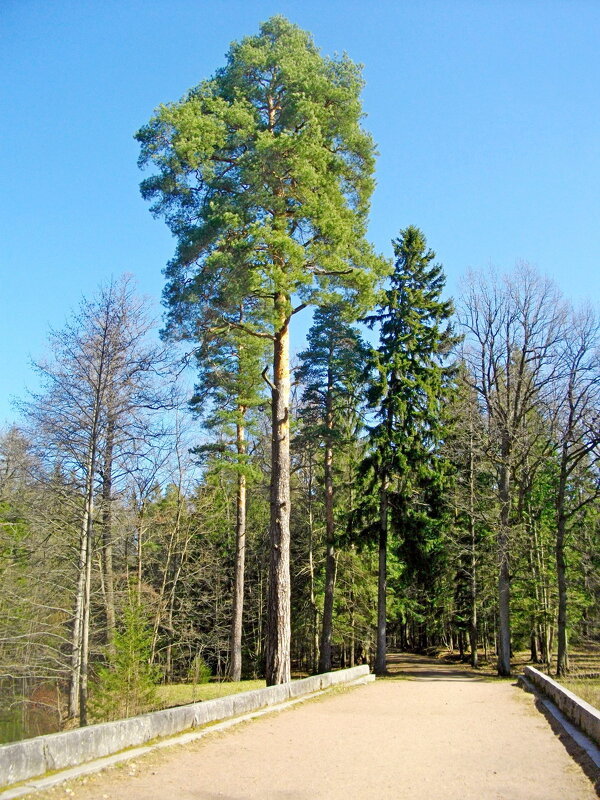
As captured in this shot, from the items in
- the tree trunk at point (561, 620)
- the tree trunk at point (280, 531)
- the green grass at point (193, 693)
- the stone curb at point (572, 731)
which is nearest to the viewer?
the stone curb at point (572, 731)

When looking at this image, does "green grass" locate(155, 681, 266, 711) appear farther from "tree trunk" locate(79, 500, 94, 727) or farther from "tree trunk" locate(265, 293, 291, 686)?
"tree trunk" locate(265, 293, 291, 686)

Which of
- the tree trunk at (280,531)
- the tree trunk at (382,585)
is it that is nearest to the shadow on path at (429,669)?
the tree trunk at (382,585)

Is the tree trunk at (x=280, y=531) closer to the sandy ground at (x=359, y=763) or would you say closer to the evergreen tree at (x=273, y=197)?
the evergreen tree at (x=273, y=197)

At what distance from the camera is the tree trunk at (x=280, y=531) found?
12.1 metres

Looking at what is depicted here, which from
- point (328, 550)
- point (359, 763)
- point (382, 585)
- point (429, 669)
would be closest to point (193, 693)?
point (382, 585)

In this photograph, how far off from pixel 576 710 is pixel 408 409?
53.8ft

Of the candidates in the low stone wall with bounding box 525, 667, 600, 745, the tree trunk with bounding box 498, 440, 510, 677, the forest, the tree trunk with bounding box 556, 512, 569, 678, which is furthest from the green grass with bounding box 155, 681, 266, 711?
the tree trunk with bounding box 556, 512, 569, 678

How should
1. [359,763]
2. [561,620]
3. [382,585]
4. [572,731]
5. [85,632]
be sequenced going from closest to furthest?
[359,763] → [572,731] → [85,632] → [561,620] → [382,585]

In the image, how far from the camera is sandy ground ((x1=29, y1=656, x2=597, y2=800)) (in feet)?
17.0

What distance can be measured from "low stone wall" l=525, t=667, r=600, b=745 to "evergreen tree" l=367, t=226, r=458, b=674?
10.9m

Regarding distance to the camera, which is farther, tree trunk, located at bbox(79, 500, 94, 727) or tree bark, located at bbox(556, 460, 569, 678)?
tree bark, located at bbox(556, 460, 569, 678)

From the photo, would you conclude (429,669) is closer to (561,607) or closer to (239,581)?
(561,607)

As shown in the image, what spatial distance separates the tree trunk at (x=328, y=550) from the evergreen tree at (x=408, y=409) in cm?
207

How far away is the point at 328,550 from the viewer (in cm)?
2573
